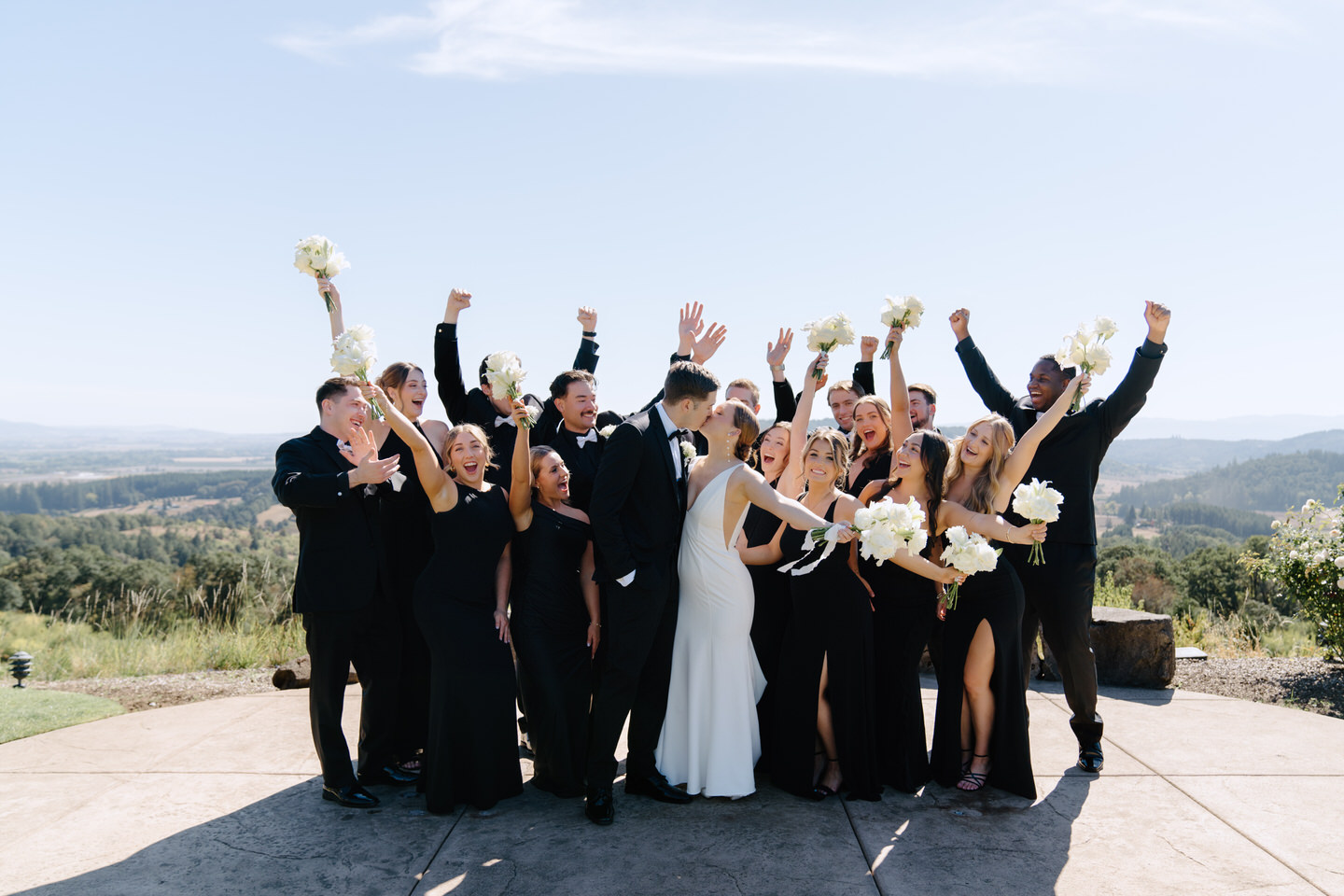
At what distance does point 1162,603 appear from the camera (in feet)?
78.3

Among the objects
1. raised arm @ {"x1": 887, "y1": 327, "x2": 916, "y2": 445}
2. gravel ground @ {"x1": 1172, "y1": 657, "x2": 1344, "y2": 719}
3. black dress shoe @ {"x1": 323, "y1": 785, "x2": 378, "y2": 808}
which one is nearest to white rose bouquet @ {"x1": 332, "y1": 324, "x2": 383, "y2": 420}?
black dress shoe @ {"x1": 323, "y1": 785, "x2": 378, "y2": 808}

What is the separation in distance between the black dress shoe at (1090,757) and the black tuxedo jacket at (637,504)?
2977 millimetres

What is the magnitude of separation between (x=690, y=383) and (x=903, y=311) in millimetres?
2336

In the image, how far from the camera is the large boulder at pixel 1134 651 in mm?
7312

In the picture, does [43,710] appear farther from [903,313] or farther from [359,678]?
[903,313]

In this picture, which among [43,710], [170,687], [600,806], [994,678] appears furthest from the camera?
[170,687]

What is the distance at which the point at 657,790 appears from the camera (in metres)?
4.83

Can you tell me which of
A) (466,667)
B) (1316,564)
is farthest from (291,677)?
(1316,564)

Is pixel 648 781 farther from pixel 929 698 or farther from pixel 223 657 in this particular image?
pixel 223 657

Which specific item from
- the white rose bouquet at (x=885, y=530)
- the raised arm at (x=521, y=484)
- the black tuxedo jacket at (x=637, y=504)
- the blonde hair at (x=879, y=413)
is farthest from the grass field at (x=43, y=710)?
the blonde hair at (x=879, y=413)

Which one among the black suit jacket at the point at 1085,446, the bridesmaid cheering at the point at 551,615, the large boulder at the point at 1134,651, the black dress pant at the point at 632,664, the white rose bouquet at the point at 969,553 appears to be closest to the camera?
the white rose bouquet at the point at 969,553

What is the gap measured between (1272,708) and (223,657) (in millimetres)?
9488

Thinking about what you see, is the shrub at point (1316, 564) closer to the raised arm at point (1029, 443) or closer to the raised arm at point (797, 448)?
the raised arm at point (1029, 443)

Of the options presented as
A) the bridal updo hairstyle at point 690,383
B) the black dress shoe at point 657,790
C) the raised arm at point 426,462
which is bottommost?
the black dress shoe at point 657,790
